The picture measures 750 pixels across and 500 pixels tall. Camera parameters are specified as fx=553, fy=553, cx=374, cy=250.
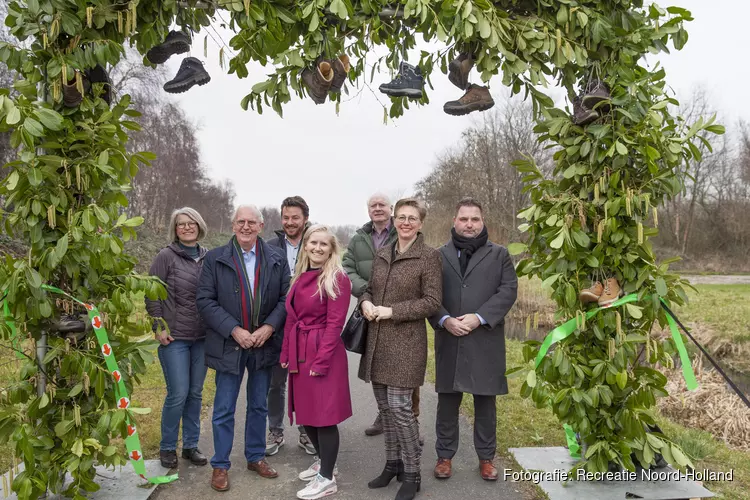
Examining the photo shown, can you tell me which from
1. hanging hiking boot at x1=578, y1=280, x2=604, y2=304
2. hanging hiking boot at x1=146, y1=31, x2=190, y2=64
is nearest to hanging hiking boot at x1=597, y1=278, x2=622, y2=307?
hanging hiking boot at x1=578, y1=280, x2=604, y2=304

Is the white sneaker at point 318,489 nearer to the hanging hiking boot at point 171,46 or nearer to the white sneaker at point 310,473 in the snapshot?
the white sneaker at point 310,473

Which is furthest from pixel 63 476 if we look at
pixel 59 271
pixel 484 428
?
pixel 484 428

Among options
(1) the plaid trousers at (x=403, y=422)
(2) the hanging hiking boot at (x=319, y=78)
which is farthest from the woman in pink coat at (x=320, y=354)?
(2) the hanging hiking boot at (x=319, y=78)

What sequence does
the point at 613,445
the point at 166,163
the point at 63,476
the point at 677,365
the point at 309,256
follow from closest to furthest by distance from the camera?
1. the point at 63,476
2. the point at 613,445
3. the point at 309,256
4. the point at 677,365
5. the point at 166,163

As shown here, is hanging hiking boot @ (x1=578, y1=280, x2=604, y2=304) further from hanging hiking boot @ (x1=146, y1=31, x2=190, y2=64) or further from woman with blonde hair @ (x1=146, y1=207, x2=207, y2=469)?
hanging hiking boot @ (x1=146, y1=31, x2=190, y2=64)

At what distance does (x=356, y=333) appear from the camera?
4.05 meters

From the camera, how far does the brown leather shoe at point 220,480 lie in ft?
12.8

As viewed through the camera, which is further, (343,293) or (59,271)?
(343,293)

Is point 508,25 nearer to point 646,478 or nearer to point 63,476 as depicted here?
point 646,478

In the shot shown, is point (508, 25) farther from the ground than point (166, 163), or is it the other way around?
point (166, 163)

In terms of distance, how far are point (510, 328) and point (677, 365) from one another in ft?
13.9

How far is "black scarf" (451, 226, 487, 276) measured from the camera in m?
4.21

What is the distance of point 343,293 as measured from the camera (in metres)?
3.82

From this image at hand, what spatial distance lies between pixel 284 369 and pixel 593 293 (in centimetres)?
259
